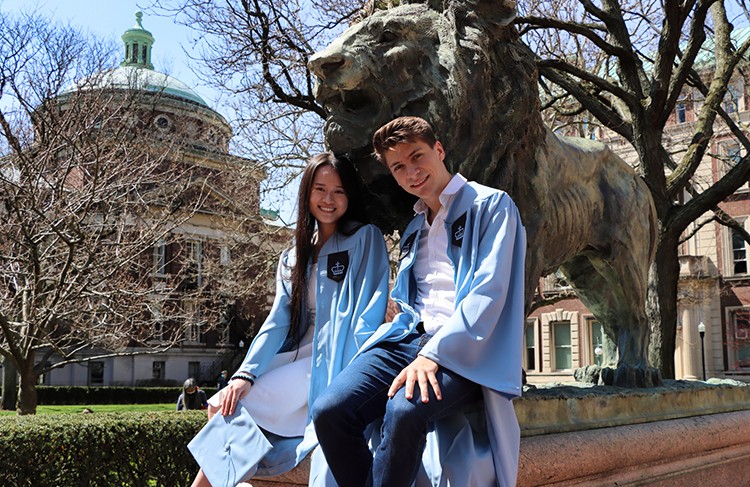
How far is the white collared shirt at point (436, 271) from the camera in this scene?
2996 millimetres

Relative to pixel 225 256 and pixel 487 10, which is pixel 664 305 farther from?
pixel 225 256

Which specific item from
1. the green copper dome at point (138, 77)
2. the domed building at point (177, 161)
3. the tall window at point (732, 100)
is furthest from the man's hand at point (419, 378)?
the tall window at point (732, 100)

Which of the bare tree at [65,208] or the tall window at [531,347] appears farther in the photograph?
the tall window at [531,347]

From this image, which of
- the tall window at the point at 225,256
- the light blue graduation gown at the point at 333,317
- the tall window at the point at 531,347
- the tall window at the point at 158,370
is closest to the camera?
the light blue graduation gown at the point at 333,317

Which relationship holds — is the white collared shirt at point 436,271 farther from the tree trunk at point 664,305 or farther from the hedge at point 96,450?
the tree trunk at point 664,305

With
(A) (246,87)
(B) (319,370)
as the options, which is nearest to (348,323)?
(B) (319,370)

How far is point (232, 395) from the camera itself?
11.0 feet

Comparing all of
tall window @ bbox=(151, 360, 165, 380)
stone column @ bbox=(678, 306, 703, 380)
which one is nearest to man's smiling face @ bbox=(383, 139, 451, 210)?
stone column @ bbox=(678, 306, 703, 380)

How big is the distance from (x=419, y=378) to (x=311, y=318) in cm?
111

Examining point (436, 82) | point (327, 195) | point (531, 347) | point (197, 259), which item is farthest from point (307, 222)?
point (531, 347)

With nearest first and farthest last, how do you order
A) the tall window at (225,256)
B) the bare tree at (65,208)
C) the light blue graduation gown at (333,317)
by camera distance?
1. the light blue graduation gown at (333,317)
2. the bare tree at (65,208)
3. the tall window at (225,256)

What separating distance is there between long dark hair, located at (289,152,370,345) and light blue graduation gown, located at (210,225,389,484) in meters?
0.05

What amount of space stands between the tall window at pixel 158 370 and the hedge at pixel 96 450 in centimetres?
3663

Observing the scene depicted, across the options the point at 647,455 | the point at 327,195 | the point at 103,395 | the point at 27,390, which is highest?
the point at 327,195
